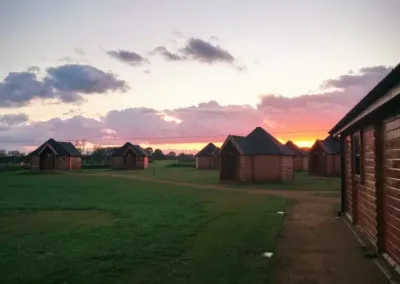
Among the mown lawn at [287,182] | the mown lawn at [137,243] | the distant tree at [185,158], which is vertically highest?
the distant tree at [185,158]

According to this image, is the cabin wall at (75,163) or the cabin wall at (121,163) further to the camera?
the cabin wall at (121,163)

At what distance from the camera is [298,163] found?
2675 inches

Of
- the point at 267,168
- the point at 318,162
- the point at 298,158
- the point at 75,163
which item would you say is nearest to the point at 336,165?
the point at 318,162

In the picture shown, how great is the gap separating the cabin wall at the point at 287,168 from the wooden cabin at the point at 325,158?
27.0ft

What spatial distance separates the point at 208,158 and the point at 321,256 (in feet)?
226

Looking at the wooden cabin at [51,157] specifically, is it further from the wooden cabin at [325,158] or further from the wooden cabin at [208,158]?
the wooden cabin at [325,158]

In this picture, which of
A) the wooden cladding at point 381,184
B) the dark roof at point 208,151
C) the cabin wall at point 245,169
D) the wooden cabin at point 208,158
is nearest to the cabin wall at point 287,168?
the cabin wall at point 245,169

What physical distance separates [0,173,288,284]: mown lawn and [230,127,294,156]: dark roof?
21156mm

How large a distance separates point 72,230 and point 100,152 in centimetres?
9839

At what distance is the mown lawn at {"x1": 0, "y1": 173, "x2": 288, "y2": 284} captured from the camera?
761 cm

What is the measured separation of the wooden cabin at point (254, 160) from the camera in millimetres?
39281

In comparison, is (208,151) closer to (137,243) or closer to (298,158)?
(298,158)

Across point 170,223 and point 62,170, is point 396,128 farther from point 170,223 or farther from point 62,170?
point 62,170

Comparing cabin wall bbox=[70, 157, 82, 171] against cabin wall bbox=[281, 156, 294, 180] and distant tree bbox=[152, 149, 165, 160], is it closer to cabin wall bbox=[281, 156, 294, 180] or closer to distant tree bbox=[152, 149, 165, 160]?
cabin wall bbox=[281, 156, 294, 180]
